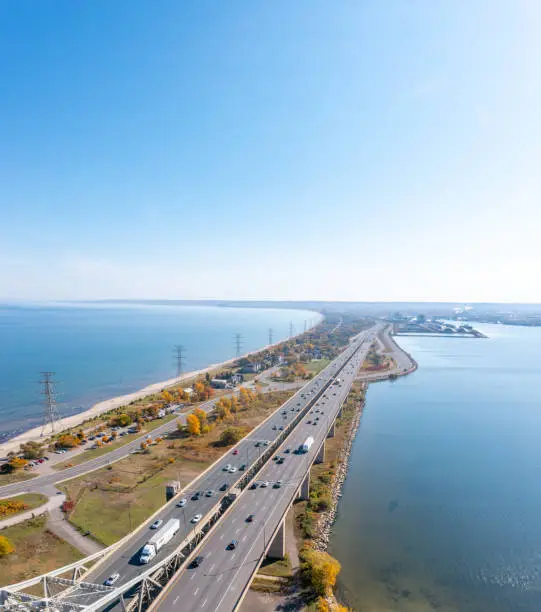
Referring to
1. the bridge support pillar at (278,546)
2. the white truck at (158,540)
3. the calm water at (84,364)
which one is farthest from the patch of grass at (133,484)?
the calm water at (84,364)

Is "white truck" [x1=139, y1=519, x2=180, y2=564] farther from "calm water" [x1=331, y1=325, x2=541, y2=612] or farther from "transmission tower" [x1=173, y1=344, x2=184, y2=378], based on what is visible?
"transmission tower" [x1=173, y1=344, x2=184, y2=378]

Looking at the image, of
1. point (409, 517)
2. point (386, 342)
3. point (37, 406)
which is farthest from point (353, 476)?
point (386, 342)

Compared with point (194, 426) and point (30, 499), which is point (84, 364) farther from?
point (30, 499)

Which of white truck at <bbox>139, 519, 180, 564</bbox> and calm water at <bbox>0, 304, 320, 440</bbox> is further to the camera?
calm water at <bbox>0, 304, 320, 440</bbox>

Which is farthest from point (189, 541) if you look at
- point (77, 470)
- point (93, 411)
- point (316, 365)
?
point (316, 365)

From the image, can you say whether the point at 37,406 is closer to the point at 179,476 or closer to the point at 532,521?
the point at 179,476

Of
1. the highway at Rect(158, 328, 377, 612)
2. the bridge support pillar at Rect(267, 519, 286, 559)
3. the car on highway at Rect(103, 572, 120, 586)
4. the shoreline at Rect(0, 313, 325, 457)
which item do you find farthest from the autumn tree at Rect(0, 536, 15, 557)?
the shoreline at Rect(0, 313, 325, 457)
